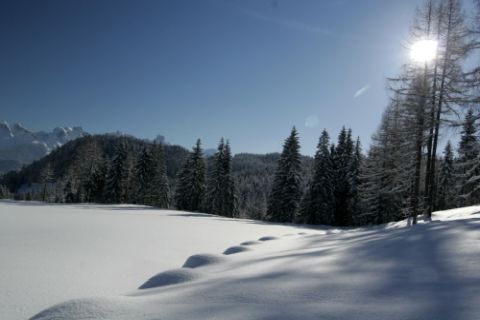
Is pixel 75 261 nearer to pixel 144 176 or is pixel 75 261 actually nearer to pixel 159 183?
pixel 144 176

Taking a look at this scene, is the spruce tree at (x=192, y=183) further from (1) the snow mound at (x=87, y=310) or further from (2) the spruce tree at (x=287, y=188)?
(1) the snow mound at (x=87, y=310)

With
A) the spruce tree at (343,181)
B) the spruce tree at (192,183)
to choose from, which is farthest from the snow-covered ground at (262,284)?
the spruce tree at (192,183)

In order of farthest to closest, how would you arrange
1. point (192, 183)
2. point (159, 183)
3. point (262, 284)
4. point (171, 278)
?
point (159, 183) < point (192, 183) < point (171, 278) < point (262, 284)

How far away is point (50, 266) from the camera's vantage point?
5.73 m

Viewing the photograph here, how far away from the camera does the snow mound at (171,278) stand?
4168mm

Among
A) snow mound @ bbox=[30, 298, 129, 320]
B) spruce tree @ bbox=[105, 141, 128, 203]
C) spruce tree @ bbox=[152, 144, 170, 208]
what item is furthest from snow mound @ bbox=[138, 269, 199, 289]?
spruce tree @ bbox=[105, 141, 128, 203]

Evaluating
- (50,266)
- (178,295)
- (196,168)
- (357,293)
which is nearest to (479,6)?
(357,293)

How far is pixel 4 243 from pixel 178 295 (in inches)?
269

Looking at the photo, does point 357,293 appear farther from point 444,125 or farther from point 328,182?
point 328,182

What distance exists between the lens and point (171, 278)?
14.0ft

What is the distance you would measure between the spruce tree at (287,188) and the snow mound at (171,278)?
1079 inches

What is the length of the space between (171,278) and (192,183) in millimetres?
33736

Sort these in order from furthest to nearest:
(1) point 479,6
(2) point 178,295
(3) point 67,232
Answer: (1) point 479,6 < (3) point 67,232 < (2) point 178,295

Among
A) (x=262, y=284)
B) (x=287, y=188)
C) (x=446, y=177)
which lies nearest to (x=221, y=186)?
(x=287, y=188)
